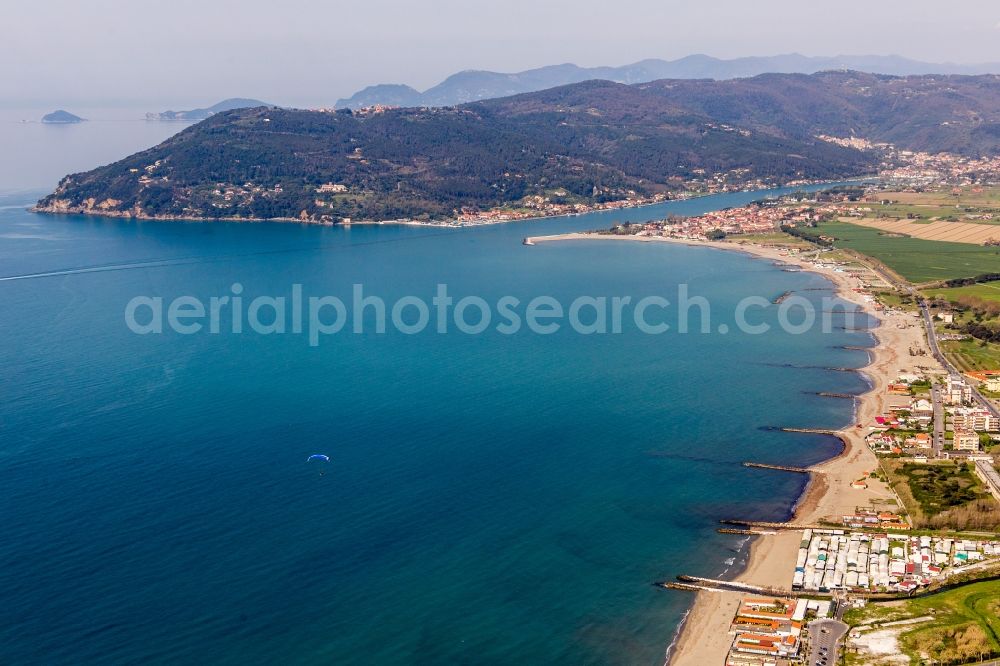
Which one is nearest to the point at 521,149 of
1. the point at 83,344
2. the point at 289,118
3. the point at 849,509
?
the point at 289,118

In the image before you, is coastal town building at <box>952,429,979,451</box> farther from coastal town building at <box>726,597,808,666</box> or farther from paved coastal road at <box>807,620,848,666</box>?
paved coastal road at <box>807,620,848,666</box>

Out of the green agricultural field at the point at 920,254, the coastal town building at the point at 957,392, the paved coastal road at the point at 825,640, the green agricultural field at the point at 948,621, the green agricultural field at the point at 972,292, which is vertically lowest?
the paved coastal road at the point at 825,640

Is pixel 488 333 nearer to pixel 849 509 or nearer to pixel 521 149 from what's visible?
pixel 849 509

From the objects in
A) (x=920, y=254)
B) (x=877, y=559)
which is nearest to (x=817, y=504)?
(x=877, y=559)

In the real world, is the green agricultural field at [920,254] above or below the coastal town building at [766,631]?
above

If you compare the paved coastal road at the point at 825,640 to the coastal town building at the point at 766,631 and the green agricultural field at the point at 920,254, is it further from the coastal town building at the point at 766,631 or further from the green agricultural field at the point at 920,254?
the green agricultural field at the point at 920,254

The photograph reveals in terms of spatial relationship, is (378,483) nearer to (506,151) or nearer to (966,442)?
(966,442)

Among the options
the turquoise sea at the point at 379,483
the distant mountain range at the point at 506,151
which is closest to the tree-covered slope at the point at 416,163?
the distant mountain range at the point at 506,151
